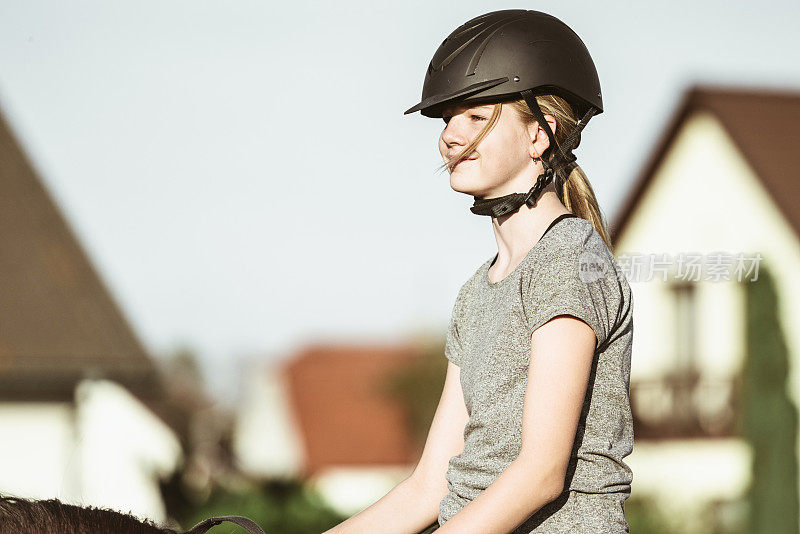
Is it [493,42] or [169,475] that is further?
[169,475]

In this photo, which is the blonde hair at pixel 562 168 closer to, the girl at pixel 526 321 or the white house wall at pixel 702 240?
the girl at pixel 526 321

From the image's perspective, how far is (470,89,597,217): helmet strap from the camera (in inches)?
118

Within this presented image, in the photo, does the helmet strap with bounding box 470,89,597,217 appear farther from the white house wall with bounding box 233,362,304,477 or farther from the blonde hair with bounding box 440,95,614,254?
the white house wall with bounding box 233,362,304,477

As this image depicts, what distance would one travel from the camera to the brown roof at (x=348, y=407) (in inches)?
1650

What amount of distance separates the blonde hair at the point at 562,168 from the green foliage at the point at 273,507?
8562mm

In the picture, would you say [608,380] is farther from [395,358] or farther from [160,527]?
[395,358]

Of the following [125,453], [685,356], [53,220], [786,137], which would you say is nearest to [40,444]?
[53,220]

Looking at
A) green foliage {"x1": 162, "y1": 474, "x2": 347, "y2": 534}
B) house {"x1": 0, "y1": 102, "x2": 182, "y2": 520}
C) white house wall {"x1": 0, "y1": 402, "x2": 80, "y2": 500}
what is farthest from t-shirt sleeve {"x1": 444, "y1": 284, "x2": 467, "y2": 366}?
white house wall {"x1": 0, "y1": 402, "x2": 80, "y2": 500}

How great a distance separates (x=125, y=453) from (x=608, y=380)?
25.1 m

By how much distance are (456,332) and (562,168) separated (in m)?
0.58

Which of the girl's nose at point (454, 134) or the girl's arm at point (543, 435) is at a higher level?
the girl's nose at point (454, 134)

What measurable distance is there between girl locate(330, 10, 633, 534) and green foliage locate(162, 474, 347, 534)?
27.7ft

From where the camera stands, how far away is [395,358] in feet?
153

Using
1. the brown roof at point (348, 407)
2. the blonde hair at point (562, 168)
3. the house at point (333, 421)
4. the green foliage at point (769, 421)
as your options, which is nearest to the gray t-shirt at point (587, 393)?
the blonde hair at point (562, 168)
